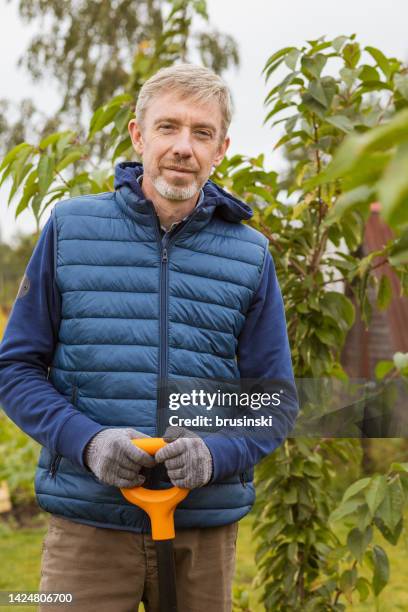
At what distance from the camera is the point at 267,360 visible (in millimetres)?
1798

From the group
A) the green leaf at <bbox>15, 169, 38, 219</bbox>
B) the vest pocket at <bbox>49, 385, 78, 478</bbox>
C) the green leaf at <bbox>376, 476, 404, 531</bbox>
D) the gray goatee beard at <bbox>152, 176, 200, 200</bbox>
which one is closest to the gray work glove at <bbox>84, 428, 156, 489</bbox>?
the vest pocket at <bbox>49, 385, 78, 478</bbox>

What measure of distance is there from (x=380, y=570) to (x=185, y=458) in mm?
1063

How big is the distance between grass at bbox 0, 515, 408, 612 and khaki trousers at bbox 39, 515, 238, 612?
83.4 inches

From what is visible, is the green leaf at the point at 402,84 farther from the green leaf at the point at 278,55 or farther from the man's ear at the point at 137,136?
the man's ear at the point at 137,136

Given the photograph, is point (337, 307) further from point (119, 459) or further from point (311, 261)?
point (119, 459)

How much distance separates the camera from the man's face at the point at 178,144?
1730 mm

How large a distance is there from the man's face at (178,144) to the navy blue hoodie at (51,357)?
0.08m

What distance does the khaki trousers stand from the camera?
168cm

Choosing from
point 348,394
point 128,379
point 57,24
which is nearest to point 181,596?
point 128,379

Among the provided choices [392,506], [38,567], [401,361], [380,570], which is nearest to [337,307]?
[401,361]

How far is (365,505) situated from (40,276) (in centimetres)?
105

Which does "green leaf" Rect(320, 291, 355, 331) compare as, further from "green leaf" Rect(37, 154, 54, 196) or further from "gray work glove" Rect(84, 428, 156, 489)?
"gray work glove" Rect(84, 428, 156, 489)

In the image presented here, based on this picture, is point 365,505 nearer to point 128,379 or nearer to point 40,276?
point 128,379

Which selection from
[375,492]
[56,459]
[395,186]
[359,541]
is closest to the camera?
[395,186]
